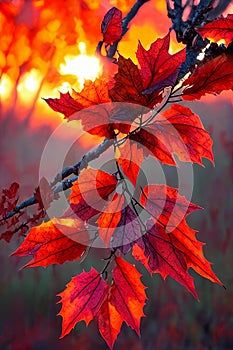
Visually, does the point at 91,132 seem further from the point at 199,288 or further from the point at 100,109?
the point at 199,288

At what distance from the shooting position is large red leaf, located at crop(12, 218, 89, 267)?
0.67 ft

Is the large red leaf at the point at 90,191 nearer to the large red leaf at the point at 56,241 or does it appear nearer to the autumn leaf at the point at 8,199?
the large red leaf at the point at 56,241

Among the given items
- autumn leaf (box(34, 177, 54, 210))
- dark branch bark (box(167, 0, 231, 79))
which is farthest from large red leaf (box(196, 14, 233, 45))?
autumn leaf (box(34, 177, 54, 210))

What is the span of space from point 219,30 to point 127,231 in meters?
0.11

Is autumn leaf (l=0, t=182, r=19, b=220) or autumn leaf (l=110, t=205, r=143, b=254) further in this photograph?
autumn leaf (l=0, t=182, r=19, b=220)

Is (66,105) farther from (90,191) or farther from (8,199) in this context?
(8,199)

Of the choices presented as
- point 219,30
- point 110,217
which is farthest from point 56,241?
point 219,30

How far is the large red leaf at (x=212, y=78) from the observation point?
6.9 inches

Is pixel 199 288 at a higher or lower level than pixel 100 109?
lower

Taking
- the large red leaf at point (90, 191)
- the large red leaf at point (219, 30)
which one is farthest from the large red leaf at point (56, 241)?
the large red leaf at point (219, 30)

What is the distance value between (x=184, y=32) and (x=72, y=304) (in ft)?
0.57

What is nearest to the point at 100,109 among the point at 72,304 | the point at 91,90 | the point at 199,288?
the point at 91,90

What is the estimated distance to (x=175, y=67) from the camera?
0.61ft

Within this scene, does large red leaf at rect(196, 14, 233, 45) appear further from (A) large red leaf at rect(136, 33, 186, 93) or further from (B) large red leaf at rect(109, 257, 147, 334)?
(B) large red leaf at rect(109, 257, 147, 334)
